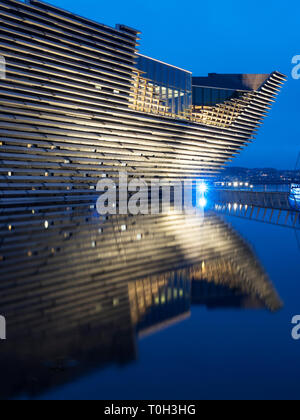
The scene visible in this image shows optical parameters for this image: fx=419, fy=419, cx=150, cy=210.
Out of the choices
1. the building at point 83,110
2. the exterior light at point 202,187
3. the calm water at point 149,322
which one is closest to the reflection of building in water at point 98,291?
the calm water at point 149,322

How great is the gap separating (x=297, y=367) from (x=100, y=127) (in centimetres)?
3408

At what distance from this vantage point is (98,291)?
7156 millimetres

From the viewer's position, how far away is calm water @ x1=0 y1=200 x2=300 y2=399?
388 centimetres

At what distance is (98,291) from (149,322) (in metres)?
1.71

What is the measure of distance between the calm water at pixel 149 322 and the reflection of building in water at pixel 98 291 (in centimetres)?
2

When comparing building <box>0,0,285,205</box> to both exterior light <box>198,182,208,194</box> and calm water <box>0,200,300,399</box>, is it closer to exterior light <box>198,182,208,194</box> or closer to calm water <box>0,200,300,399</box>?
exterior light <box>198,182,208,194</box>

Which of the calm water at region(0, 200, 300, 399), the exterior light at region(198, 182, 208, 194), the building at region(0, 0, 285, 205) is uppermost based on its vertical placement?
the building at region(0, 0, 285, 205)

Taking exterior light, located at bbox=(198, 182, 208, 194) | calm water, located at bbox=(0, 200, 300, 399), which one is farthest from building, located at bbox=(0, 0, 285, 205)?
calm water, located at bbox=(0, 200, 300, 399)

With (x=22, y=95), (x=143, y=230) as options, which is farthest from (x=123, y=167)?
(x=143, y=230)

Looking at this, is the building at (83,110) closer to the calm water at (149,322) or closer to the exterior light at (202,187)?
the exterior light at (202,187)

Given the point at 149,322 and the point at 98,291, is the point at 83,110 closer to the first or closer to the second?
the point at 98,291

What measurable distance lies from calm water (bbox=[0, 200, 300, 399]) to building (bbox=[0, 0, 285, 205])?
818 inches

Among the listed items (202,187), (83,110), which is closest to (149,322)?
(83,110)
